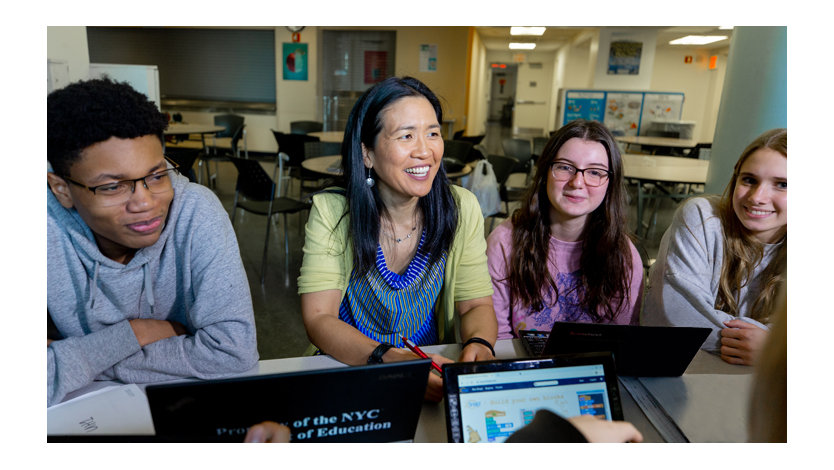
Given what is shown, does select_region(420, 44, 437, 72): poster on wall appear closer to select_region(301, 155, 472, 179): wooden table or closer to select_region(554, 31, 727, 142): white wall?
select_region(554, 31, 727, 142): white wall

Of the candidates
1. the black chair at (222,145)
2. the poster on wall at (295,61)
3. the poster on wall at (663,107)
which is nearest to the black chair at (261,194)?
the black chair at (222,145)

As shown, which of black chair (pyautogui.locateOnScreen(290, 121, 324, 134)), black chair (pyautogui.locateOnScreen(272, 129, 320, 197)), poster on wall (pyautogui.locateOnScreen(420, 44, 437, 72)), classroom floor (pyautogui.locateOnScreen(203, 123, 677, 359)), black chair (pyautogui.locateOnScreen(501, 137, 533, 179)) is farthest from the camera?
poster on wall (pyautogui.locateOnScreen(420, 44, 437, 72))

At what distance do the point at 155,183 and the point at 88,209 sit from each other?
0.13 metres

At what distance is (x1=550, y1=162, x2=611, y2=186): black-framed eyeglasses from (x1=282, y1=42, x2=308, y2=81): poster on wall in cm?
850

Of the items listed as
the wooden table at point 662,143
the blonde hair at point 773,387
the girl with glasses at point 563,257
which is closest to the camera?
the blonde hair at point 773,387

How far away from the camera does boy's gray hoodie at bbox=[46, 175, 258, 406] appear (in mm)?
954

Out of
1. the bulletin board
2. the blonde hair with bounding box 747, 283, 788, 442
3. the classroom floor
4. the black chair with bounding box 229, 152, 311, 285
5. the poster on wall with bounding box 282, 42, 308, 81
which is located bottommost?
the classroom floor

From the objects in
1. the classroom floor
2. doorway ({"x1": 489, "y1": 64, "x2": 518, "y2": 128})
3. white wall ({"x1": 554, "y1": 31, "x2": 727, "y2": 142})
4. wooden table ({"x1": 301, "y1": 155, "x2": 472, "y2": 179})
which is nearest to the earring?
the classroom floor

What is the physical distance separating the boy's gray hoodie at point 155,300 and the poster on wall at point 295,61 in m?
8.66

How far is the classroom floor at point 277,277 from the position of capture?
8.99 ft

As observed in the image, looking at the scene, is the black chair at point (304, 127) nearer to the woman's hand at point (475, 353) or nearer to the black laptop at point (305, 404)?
the woman's hand at point (475, 353)

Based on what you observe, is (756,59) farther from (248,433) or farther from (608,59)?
(608,59)

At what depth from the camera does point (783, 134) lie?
51.6 inches
